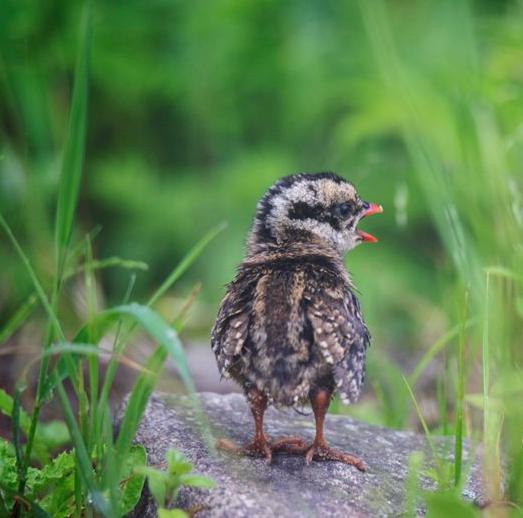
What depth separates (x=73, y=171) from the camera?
13.4 ft

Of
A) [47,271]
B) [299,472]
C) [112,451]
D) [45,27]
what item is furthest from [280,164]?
[112,451]

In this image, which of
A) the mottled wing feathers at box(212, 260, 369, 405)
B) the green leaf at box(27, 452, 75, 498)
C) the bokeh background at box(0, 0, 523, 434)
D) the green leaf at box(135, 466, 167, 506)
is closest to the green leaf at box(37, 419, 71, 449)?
the green leaf at box(27, 452, 75, 498)

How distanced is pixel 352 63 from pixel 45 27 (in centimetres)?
294

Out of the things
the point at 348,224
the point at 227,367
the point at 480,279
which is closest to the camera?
the point at 227,367

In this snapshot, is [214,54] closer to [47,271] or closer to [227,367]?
[47,271]

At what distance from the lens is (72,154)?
4.07 m

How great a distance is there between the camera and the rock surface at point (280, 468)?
393 cm

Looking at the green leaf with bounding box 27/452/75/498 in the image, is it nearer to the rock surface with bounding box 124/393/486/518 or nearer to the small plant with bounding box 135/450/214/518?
the rock surface with bounding box 124/393/486/518

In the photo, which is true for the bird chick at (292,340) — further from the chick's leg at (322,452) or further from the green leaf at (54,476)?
the green leaf at (54,476)

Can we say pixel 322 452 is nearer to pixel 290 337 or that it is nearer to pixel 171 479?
pixel 290 337

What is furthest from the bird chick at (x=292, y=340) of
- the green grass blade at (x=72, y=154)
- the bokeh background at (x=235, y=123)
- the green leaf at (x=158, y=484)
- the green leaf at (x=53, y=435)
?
the bokeh background at (x=235, y=123)

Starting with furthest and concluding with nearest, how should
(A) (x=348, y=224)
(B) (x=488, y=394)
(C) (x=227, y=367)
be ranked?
(A) (x=348, y=224) → (C) (x=227, y=367) → (B) (x=488, y=394)

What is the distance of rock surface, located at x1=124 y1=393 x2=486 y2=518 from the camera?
3.93 meters

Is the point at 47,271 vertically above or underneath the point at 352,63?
underneath
